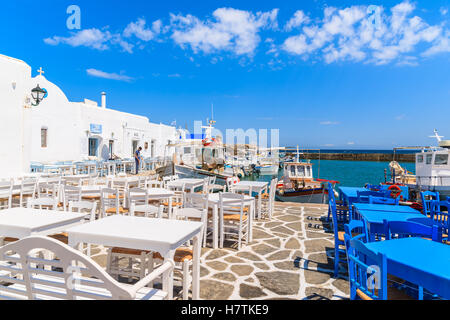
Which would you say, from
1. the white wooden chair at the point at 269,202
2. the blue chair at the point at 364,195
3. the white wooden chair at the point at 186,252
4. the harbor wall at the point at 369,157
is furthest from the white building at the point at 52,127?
the harbor wall at the point at 369,157

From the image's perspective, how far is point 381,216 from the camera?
3.71 m

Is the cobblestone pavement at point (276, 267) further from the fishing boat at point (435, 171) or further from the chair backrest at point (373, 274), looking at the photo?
the fishing boat at point (435, 171)

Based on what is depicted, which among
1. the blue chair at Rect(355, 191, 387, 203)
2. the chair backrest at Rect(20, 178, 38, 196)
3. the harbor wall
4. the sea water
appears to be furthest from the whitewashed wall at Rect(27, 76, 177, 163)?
the harbor wall

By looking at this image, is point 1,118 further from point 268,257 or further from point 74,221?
point 268,257

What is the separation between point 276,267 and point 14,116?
10887 millimetres

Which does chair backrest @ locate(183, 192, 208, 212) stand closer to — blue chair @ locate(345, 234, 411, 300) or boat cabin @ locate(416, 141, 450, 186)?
blue chair @ locate(345, 234, 411, 300)

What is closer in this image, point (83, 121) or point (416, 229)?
point (416, 229)

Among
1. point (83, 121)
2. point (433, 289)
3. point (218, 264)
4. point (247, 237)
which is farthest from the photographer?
point (83, 121)

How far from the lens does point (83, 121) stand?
14773 millimetres

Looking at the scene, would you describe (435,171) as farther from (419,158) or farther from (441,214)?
(441,214)

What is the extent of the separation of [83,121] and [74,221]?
13.3 metres

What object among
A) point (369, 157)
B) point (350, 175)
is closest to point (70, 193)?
point (350, 175)

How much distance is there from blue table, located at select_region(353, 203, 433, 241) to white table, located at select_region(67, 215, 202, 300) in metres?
2.00
